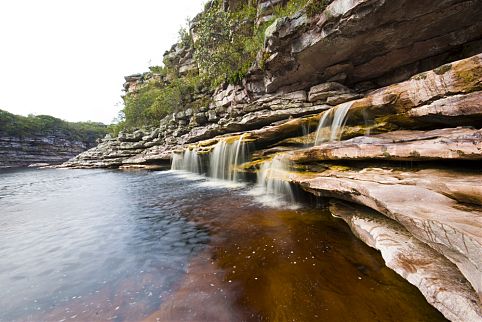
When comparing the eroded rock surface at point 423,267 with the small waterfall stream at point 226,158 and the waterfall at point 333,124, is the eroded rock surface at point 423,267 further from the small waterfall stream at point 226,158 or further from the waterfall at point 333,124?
the small waterfall stream at point 226,158

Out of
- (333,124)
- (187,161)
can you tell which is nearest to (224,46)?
(187,161)

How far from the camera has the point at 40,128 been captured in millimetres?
65750

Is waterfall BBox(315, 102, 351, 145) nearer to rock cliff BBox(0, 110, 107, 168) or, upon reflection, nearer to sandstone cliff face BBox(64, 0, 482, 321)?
sandstone cliff face BBox(64, 0, 482, 321)

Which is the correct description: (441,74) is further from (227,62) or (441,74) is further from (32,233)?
(227,62)

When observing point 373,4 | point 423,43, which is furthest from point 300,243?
point 423,43

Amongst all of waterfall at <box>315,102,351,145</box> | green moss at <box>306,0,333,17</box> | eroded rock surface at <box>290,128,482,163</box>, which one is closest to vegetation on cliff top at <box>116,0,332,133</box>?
green moss at <box>306,0,333,17</box>

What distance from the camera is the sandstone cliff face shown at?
335cm

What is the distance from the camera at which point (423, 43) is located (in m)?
12.6

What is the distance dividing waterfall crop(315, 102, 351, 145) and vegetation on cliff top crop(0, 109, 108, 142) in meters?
82.0

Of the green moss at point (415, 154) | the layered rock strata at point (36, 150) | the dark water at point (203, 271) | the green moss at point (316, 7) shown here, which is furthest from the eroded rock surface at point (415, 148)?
the layered rock strata at point (36, 150)

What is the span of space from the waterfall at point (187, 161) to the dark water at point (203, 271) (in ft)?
40.8

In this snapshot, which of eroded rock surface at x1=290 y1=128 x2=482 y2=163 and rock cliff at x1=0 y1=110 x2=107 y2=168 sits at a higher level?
rock cliff at x1=0 y1=110 x2=107 y2=168

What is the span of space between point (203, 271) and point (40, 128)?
86.7 meters

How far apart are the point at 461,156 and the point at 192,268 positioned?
19.7ft
